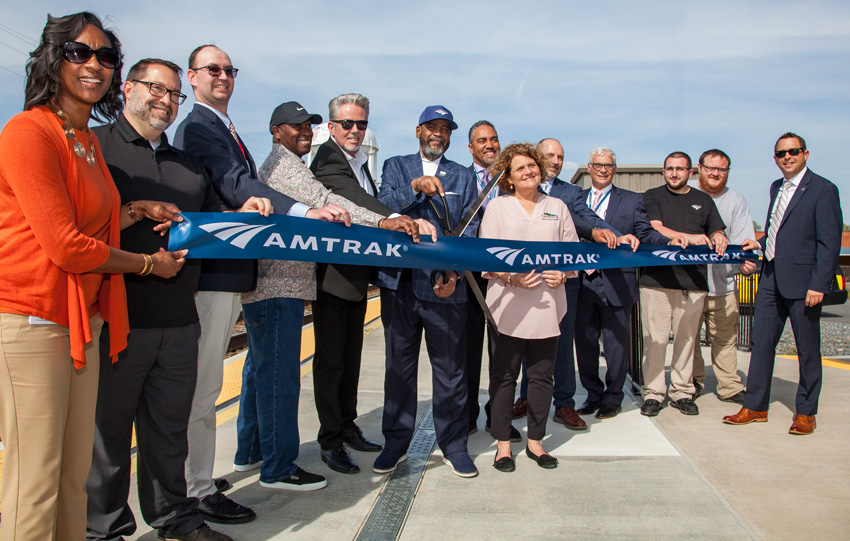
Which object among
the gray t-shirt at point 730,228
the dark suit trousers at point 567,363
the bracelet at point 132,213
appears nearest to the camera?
the bracelet at point 132,213

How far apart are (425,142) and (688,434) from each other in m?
2.86

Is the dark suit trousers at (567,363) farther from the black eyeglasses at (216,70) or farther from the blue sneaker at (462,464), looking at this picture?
the black eyeglasses at (216,70)

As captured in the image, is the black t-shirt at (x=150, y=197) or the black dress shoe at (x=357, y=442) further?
the black dress shoe at (x=357, y=442)

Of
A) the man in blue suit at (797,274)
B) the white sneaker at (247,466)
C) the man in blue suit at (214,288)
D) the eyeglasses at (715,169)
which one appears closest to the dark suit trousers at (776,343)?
the man in blue suit at (797,274)

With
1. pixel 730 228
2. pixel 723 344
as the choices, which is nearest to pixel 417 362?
pixel 723 344

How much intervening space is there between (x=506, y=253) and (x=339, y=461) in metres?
1.68

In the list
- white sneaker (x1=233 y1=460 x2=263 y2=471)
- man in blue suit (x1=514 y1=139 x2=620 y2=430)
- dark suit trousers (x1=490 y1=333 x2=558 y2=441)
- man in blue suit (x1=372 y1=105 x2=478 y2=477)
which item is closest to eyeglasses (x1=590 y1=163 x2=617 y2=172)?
man in blue suit (x1=514 y1=139 x2=620 y2=430)

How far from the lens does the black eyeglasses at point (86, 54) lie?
2.13 metres

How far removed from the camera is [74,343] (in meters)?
2.06

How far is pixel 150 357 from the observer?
8.41 ft

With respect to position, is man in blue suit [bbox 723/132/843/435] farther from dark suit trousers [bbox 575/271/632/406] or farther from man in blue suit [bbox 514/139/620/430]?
man in blue suit [bbox 514/139/620/430]

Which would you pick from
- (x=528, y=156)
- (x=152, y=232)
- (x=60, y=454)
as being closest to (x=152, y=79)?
(x=152, y=232)

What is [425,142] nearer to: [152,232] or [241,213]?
[241,213]

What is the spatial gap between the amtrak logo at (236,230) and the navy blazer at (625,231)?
114 inches
